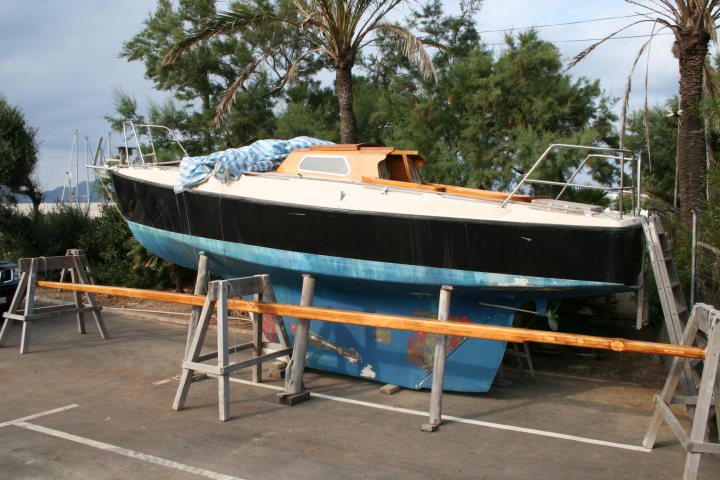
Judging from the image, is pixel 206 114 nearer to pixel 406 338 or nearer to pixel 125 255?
pixel 125 255

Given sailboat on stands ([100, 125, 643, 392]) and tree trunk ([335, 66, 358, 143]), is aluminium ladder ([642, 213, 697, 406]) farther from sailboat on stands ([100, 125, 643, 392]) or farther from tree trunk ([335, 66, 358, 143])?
tree trunk ([335, 66, 358, 143])

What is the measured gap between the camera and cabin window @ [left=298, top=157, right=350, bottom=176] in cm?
783

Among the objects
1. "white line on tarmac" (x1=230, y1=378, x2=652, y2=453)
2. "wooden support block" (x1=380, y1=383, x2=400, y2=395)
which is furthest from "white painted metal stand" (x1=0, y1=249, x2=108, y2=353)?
"wooden support block" (x1=380, y1=383, x2=400, y2=395)

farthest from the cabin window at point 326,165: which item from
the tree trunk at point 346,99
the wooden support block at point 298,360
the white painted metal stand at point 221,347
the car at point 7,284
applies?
the car at point 7,284

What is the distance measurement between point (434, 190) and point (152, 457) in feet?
12.4

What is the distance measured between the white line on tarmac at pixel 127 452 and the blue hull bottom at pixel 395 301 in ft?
9.31

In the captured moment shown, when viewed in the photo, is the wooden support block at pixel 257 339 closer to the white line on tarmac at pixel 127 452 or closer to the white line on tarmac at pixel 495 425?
the white line on tarmac at pixel 495 425

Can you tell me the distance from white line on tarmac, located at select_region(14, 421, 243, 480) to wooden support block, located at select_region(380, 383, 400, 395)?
2.66m

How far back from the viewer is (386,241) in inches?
274

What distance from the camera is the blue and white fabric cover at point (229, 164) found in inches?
318

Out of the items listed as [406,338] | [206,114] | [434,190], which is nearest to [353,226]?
[434,190]

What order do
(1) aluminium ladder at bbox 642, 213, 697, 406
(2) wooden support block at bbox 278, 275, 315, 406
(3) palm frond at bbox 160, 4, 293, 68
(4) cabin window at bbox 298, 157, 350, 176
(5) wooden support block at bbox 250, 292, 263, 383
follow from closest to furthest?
1. (1) aluminium ladder at bbox 642, 213, 697, 406
2. (2) wooden support block at bbox 278, 275, 315, 406
3. (5) wooden support block at bbox 250, 292, 263, 383
4. (4) cabin window at bbox 298, 157, 350, 176
5. (3) palm frond at bbox 160, 4, 293, 68

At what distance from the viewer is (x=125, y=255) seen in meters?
15.5

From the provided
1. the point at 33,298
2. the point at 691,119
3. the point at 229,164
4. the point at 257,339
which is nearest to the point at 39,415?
the point at 257,339
